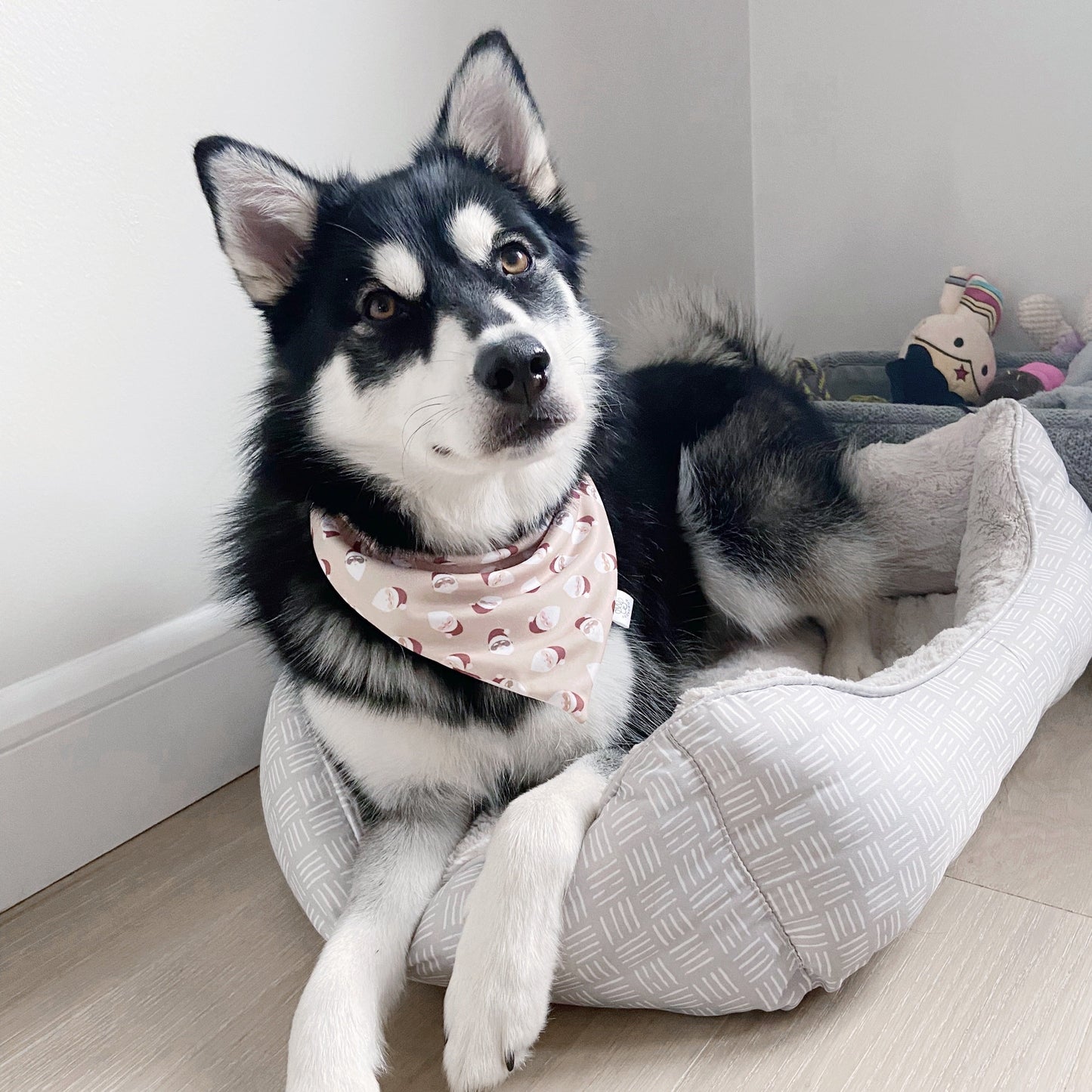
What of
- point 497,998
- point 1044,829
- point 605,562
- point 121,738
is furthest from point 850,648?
point 121,738

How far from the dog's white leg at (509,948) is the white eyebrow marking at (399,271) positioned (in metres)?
0.67

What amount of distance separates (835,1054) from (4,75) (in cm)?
185

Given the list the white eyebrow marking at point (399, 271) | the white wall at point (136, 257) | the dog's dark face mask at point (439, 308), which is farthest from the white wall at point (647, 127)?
the white eyebrow marking at point (399, 271)

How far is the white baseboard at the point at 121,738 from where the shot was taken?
5.59ft

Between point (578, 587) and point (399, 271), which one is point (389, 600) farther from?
point (399, 271)

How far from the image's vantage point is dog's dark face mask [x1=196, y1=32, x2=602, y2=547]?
123 cm

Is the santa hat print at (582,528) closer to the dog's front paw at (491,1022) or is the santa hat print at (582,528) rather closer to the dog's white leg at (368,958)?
the dog's white leg at (368,958)

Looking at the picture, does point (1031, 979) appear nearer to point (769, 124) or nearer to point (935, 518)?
point (935, 518)

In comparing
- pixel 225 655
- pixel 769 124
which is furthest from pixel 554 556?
pixel 769 124

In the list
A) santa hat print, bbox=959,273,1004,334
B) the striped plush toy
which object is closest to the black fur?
the striped plush toy

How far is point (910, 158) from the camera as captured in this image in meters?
2.90

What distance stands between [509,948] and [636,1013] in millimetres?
262

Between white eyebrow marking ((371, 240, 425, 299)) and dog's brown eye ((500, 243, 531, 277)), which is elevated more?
white eyebrow marking ((371, 240, 425, 299))

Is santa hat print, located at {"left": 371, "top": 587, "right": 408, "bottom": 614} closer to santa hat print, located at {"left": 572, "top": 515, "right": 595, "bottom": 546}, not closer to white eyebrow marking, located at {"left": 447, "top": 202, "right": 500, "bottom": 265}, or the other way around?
santa hat print, located at {"left": 572, "top": 515, "right": 595, "bottom": 546}
